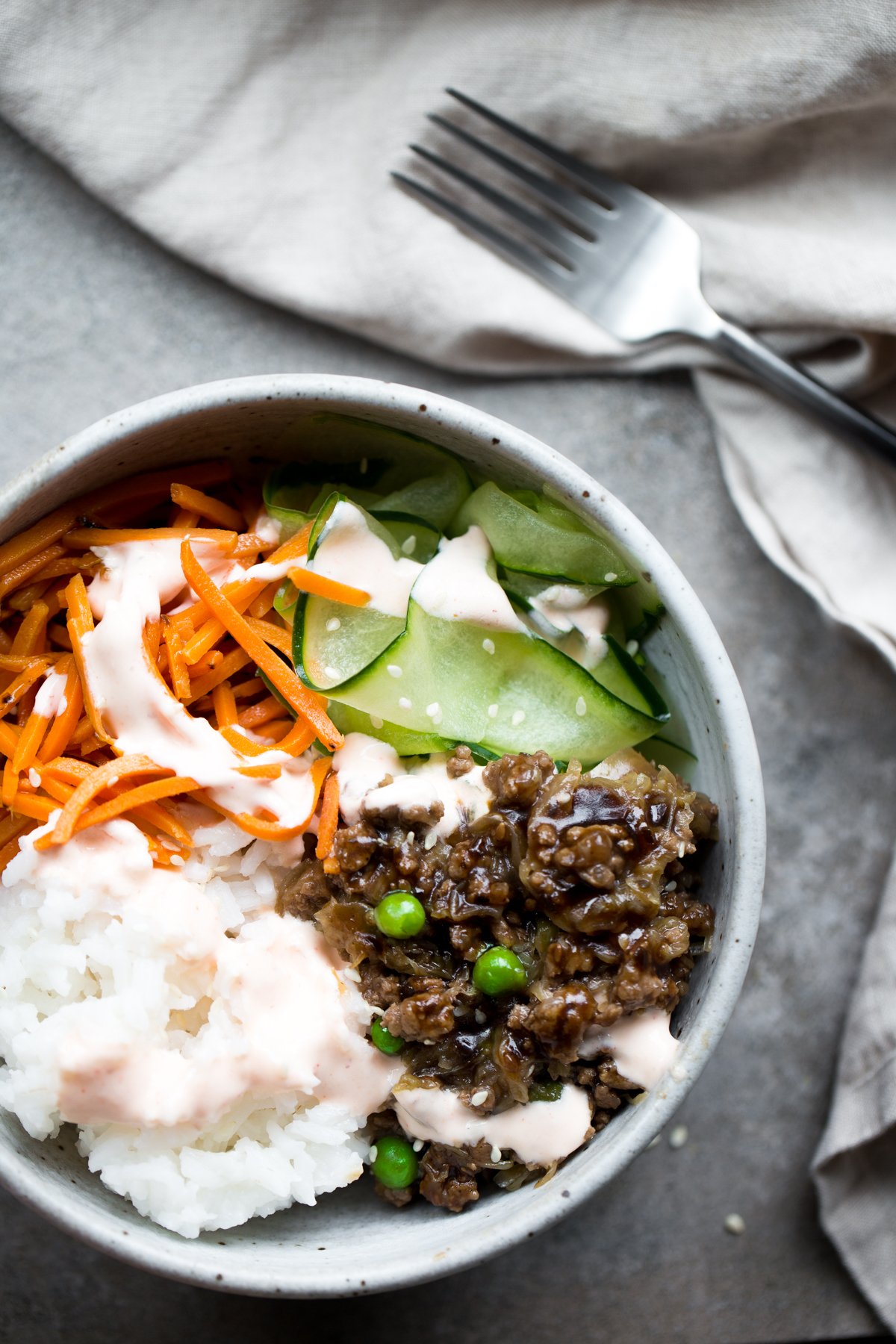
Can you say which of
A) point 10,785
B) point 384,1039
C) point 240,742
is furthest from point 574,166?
point 384,1039

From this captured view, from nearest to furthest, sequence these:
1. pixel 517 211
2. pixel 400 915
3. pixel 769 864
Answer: pixel 400 915 < pixel 517 211 < pixel 769 864

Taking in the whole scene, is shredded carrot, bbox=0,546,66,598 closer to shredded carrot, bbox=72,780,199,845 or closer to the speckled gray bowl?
the speckled gray bowl

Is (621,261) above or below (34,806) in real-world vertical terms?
above

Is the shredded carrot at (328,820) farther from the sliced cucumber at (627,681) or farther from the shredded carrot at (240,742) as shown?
the sliced cucumber at (627,681)

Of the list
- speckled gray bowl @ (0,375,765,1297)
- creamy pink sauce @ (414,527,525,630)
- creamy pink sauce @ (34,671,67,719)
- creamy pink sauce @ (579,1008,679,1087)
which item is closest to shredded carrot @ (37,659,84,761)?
creamy pink sauce @ (34,671,67,719)

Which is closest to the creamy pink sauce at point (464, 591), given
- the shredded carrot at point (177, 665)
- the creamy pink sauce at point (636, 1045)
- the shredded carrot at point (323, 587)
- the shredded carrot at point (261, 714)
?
the shredded carrot at point (323, 587)

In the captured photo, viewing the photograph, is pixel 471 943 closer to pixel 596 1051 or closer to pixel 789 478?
pixel 596 1051

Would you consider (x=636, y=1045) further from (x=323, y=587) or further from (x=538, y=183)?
(x=538, y=183)
